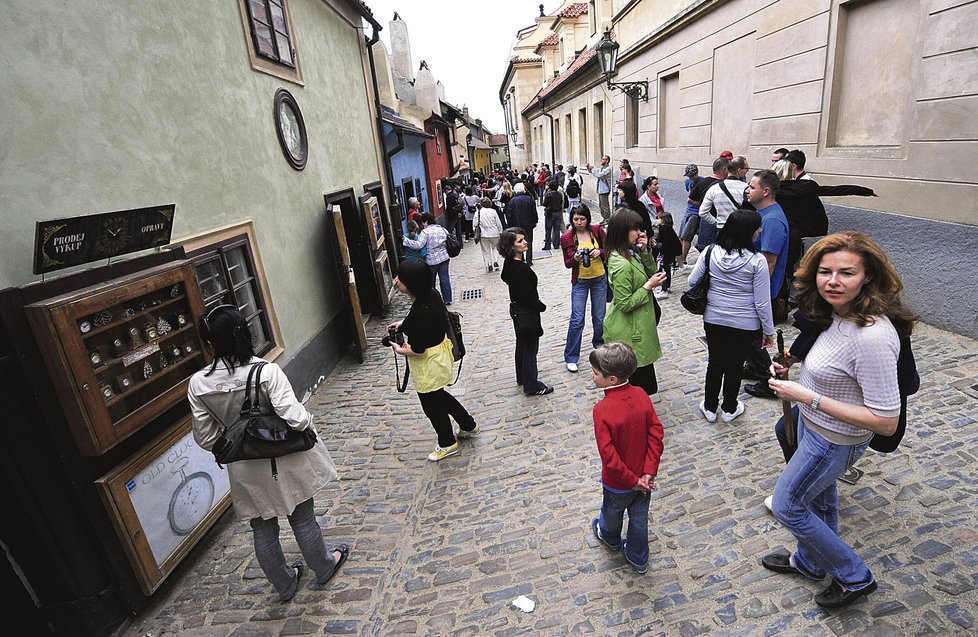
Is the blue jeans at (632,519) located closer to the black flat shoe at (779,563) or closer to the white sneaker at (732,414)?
the black flat shoe at (779,563)

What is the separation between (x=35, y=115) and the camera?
9.52ft

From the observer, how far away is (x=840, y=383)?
90.7 inches

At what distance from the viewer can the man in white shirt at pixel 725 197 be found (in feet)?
20.1

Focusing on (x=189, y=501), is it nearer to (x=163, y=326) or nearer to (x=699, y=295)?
(x=163, y=326)

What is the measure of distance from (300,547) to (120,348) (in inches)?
70.1

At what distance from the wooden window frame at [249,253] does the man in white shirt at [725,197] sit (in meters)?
5.54

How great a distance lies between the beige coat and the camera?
287cm

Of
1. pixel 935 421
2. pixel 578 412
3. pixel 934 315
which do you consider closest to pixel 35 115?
pixel 578 412

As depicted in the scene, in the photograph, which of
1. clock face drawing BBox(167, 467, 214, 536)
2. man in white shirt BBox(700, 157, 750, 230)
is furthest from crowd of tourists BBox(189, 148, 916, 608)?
clock face drawing BBox(167, 467, 214, 536)

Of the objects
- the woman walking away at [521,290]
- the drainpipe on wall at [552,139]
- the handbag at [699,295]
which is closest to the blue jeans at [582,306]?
the woman walking away at [521,290]

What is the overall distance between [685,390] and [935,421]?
2.02 metres

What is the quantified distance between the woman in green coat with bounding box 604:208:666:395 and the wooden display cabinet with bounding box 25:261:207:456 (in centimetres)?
351

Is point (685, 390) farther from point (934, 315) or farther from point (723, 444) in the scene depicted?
point (934, 315)

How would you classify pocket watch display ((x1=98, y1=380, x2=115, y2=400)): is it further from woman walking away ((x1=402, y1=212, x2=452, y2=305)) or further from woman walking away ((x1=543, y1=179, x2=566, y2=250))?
woman walking away ((x1=543, y1=179, x2=566, y2=250))
